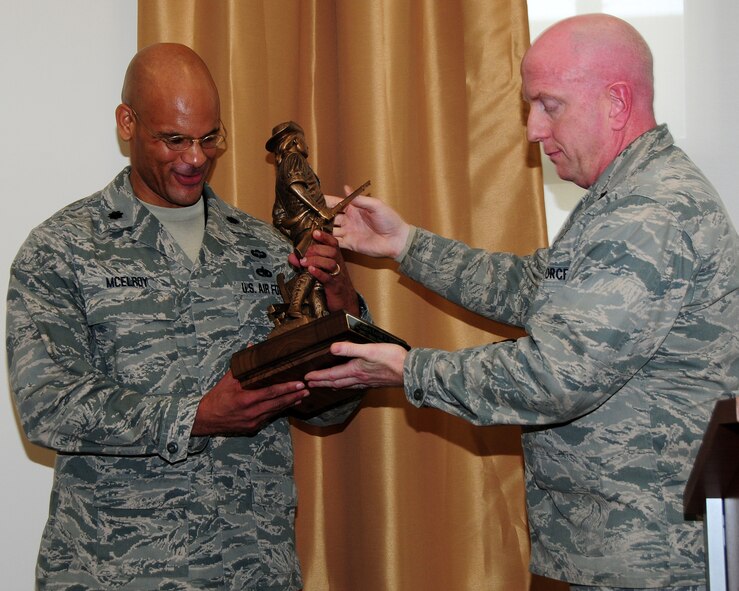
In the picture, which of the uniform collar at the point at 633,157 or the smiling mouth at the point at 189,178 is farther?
the smiling mouth at the point at 189,178

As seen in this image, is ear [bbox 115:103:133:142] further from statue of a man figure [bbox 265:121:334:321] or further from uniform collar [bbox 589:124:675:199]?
uniform collar [bbox 589:124:675:199]

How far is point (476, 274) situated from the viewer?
6.49 ft

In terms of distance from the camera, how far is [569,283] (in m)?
1.46

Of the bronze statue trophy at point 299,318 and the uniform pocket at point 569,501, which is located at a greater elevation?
the bronze statue trophy at point 299,318

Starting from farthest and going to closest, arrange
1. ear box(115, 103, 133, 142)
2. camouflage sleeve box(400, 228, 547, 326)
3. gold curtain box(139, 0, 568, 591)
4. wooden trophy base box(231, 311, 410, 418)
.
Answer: gold curtain box(139, 0, 568, 591)
camouflage sleeve box(400, 228, 547, 326)
ear box(115, 103, 133, 142)
wooden trophy base box(231, 311, 410, 418)

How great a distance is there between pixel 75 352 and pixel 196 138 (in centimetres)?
44

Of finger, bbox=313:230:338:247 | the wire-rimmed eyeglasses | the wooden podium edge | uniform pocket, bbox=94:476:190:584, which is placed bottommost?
uniform pocket, bbox=94:476:190:584

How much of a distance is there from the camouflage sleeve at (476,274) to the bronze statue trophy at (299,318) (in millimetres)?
236

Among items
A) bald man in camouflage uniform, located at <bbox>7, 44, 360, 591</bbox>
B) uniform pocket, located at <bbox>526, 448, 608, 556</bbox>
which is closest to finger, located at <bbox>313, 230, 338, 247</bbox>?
bald man in camouflage uniform, located at <bbox>7, 44, 360, 591</bbox>

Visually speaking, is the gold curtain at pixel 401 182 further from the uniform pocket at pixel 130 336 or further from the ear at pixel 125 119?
the uniform pocket at pixel 130 336

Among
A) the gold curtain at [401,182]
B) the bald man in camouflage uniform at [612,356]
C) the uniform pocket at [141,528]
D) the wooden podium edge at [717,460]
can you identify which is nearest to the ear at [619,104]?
the bald man in camouflage uniform at [612,356]

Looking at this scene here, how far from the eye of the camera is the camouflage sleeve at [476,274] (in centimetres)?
196

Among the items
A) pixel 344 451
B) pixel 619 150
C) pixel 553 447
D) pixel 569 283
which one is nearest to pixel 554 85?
pixel 619 150

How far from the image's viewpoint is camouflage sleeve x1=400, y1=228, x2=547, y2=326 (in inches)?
77.1
